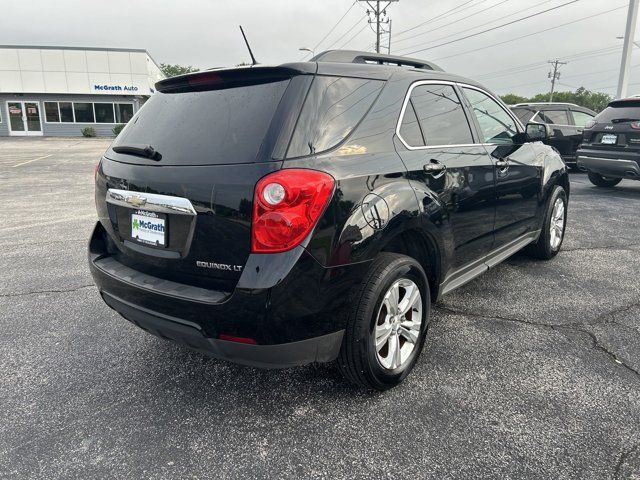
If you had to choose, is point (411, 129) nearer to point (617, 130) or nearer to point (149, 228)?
point (149, 228)

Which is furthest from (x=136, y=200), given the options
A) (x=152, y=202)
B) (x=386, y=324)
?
(x=386, y=324)

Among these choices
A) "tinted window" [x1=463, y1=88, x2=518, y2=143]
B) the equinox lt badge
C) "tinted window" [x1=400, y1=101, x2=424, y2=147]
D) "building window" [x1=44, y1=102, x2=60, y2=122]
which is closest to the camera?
the equinox lt badge

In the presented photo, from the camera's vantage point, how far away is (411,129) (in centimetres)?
287

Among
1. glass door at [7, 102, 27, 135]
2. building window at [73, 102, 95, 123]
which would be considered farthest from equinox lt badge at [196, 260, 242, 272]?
glass door at [7, 102, 27, 135]

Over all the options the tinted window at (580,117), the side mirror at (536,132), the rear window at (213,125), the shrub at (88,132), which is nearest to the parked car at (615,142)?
the tinted window at (580,117)

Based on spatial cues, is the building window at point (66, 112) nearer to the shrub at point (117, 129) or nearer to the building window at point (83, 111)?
the building window at point (83, 111)

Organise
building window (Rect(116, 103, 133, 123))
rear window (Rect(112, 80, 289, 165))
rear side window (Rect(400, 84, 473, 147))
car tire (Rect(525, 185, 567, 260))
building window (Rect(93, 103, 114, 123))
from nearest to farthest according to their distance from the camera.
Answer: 1. rear window (Rect(112, 80, 289, 165))
2. rear side window (Rect(400, 84, 473, 147))
3. car tire (Rect(525, 185, 567, 260))
4. building window (Rect(93, 103, 114, 123))
5. building window (Rect(116, 103, 133, 123))

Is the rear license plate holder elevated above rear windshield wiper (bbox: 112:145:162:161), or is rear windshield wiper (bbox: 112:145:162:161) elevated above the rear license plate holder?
rear windshield wiper (bbox: 112:145:162:161)

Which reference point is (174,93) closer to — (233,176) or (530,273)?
(233,176)

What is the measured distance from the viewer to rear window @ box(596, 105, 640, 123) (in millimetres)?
8516

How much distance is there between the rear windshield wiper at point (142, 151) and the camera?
254 centimetres

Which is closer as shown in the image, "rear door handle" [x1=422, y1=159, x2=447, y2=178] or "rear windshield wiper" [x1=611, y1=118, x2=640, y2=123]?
"rear door handle" [x1=422, y1=159, x2=447, y2=178]

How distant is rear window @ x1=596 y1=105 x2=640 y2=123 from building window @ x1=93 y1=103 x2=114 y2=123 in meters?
36.4

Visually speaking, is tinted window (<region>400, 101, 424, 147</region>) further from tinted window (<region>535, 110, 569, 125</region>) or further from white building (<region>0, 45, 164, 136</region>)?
white building (<region>0, 45, 164, 136</region>)
